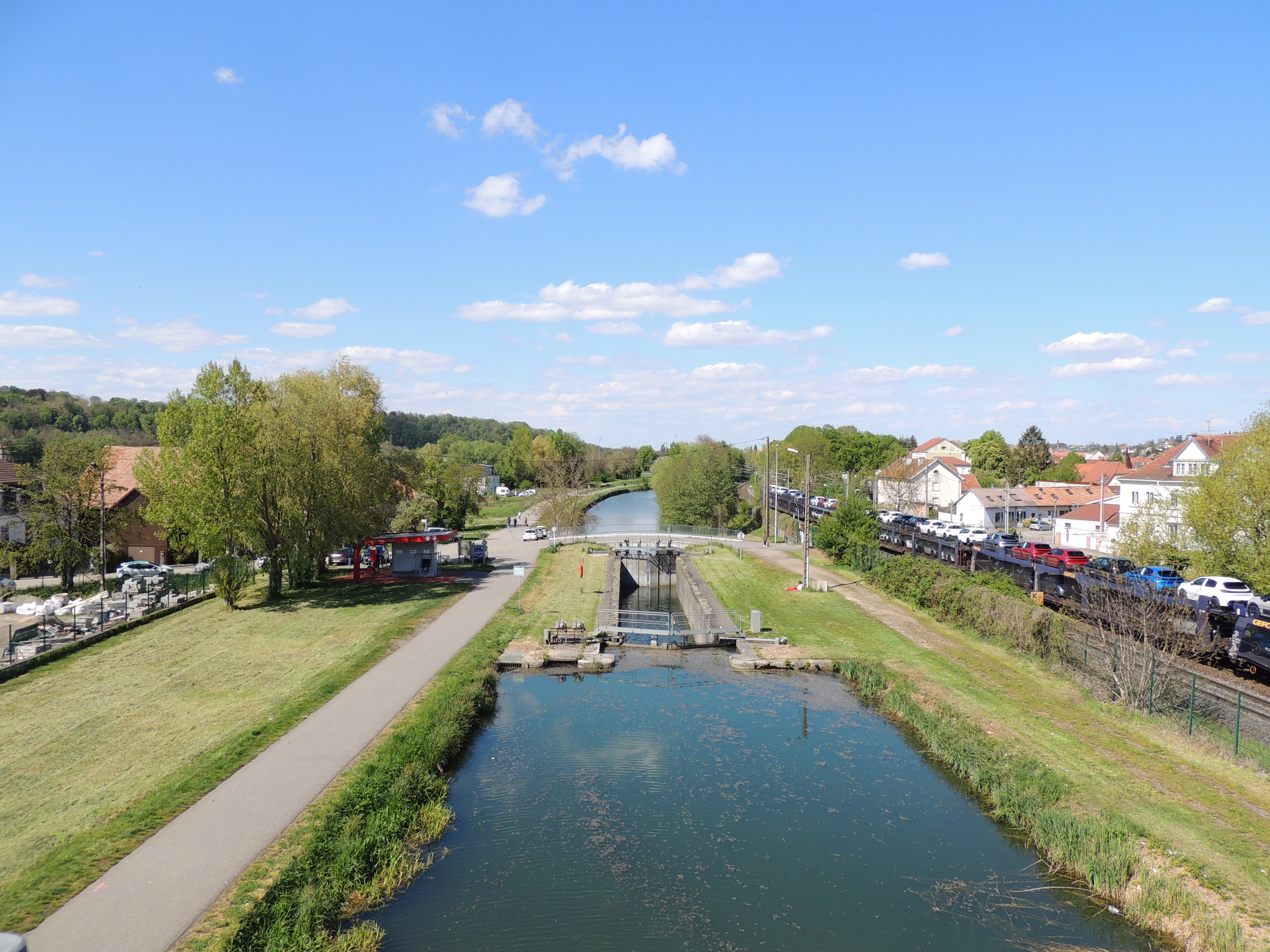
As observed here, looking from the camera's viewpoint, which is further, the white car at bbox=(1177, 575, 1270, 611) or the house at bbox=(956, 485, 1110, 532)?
the house at bbox=(956, 485, 1110, 532)

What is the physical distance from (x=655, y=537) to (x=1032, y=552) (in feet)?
86.5

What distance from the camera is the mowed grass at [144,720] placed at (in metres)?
12.3

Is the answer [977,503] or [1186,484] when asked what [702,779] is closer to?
→ [1186,484]

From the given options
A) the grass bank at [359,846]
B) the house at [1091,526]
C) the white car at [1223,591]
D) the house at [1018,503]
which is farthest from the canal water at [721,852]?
the house at [1018,503]

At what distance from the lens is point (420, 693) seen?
21.3 metres

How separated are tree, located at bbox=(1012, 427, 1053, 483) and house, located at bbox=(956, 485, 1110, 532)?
809 inches

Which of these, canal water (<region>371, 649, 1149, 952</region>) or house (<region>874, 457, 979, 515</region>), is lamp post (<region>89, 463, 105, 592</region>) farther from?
house (<region>874, 457, 979, 515</region>)

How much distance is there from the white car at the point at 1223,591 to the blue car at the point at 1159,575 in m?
0.91

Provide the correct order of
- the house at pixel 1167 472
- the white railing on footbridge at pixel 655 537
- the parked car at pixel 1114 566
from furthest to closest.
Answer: the white railing on footbridge at pixel 655 537 → the house at pixel 1167 472 → the parked car at pixel 1114 566

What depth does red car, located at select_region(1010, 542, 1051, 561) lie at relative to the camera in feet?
135

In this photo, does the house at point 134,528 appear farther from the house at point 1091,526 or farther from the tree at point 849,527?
the house at point 1091,526

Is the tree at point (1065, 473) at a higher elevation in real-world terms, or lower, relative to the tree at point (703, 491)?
higher

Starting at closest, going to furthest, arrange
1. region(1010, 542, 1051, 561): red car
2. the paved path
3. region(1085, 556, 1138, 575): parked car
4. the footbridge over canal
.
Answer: the paved path < the footbridge over canal < region(1085, 556, 1138, 575): parked car < region(1010, 542, 1051, 561): red car

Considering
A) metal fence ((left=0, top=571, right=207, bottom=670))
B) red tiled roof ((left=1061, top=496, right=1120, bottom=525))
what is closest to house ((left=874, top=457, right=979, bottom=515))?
red tiled roof ((left=1061, top=496, right=1120, bottom=525))
